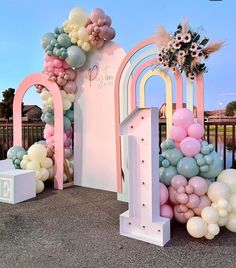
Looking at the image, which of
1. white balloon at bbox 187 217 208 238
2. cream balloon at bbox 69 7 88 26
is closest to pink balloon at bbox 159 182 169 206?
white balloon at bbox 187 217 208 238

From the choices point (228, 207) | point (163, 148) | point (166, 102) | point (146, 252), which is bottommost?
point (146, 252)

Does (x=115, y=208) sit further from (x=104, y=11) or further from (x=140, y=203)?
(x=104, y=11)

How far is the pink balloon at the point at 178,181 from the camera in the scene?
225 centimetres

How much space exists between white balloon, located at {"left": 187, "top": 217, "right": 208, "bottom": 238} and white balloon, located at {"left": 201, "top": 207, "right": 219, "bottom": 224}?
0.12ft

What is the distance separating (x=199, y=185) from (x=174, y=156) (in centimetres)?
36

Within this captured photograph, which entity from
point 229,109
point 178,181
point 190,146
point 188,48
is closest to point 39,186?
point 178,181

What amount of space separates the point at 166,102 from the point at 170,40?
701mm

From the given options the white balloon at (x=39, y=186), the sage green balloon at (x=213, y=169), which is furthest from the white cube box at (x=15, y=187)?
the sage green balloon at (x=213, y=169)

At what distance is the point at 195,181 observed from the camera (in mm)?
2229

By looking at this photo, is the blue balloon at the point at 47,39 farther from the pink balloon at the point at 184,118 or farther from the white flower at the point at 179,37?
the pink balloon at the point at 184,118

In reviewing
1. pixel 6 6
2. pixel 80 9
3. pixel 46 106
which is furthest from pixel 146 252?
pixel 6 6

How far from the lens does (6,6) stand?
4.46 meters

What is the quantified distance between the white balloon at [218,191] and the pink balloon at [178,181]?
0.22 m

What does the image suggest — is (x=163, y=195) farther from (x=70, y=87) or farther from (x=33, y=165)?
(x=70, y=87)
